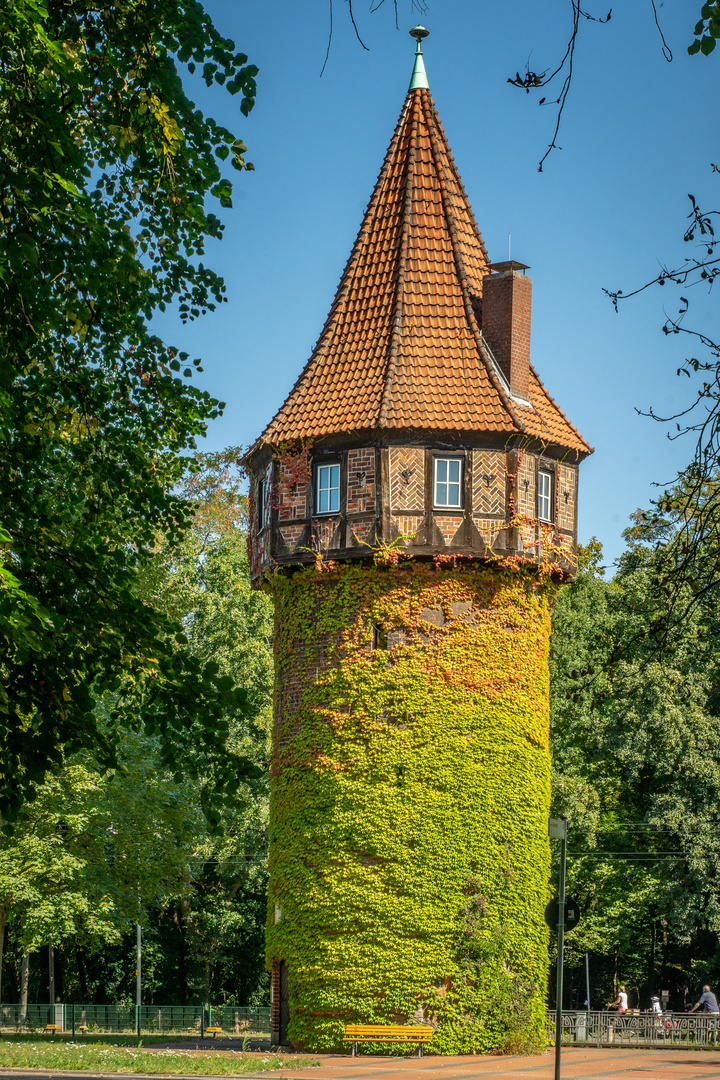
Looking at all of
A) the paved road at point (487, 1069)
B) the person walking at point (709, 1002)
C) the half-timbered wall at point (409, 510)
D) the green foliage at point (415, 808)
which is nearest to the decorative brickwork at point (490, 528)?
the half-timbered wall at point (409, 510)

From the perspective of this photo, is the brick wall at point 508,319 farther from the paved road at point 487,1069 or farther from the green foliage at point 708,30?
the green foliage at point 708,30

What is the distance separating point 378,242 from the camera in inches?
1089

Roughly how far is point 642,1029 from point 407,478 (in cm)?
1158

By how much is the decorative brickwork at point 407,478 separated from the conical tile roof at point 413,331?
42 centimetres

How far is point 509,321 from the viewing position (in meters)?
26.5

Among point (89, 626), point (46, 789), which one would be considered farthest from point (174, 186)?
point (46, 789)

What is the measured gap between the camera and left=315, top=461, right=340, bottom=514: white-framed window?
25.1 m

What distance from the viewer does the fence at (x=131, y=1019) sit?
3709cm

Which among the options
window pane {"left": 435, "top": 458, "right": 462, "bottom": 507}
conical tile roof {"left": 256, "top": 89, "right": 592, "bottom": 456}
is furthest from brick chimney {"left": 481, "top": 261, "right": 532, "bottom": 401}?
window pane {"left": 435, "top": 458, "right": 462, "bottom": 507}

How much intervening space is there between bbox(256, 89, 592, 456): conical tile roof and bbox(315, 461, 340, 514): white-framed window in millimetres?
559

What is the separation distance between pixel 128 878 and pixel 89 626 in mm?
23401

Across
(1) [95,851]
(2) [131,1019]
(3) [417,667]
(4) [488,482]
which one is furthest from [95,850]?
(4) [488,482]

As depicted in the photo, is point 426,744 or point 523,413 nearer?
point 426,744

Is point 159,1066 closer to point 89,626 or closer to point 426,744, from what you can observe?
point 426,744
